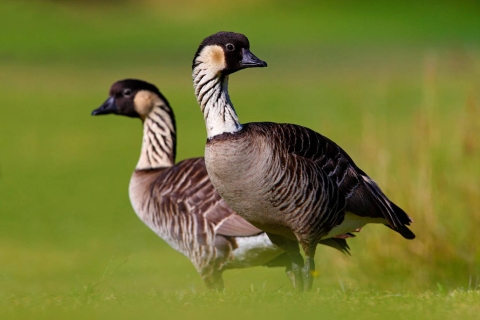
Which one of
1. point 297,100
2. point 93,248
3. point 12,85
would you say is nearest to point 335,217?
point 93,248

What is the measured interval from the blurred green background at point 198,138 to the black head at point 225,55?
5.53 feet

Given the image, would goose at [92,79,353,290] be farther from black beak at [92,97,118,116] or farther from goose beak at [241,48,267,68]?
goose beak at [241,48,267,68]

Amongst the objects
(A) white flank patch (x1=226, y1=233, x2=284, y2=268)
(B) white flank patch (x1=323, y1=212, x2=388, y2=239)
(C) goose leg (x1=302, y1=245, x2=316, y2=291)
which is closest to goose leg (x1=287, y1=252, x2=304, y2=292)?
(C) goose leg (x1=302, y1=245, x2=316, y2=291)

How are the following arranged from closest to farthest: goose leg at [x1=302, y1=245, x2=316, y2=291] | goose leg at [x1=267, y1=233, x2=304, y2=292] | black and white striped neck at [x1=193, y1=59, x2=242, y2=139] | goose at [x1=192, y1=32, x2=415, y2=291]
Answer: goose at [x1=192, y1=32, x2=415, y2=291] → black and white striped neck at [x1=193, y1=59, x2=242, y2=139] → goose leg at [x1=302, y1=245, x2=316, y2=291] → goose leg at [x1=267, y1=233, x2=304, y2=292]

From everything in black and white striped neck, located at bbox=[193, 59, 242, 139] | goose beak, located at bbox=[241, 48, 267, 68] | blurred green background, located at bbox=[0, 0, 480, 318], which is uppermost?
goose beak, located at bbox=[241, 48, 267, 68]

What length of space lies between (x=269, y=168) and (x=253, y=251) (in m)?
2.20

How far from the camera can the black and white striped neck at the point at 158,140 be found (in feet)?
35.7

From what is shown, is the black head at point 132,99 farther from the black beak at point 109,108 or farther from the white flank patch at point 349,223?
the white flank patch at point 349,223

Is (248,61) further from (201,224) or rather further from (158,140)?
(158,140)

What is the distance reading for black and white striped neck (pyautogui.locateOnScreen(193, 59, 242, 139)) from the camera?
7023mm

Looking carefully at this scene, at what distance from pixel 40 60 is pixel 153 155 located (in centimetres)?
3226

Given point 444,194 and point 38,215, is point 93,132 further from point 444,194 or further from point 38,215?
point 444,194

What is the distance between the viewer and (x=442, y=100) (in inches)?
1035

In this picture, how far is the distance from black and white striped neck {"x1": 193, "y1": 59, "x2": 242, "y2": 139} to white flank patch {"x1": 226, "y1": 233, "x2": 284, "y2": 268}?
199cm
